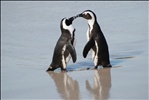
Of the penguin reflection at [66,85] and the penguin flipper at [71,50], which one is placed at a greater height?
the penguin flipper at [71,50]

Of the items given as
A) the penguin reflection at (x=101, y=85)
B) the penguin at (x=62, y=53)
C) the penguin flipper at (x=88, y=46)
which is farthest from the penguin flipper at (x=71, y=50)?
the penguin reflection at (x=101, y=85)

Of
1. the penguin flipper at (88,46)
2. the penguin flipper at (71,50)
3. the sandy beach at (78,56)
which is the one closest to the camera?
the sandy beach at (78,56)

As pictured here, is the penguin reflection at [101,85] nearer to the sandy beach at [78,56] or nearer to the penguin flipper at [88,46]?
the sandy beach at [78,56]

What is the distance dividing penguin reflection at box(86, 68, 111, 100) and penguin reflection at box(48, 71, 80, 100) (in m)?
0.16

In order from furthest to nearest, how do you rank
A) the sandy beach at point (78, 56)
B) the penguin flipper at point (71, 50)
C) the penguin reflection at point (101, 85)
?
Result: the penguin flipper at point (71, 50) < the sandy beach at point (78, 56) < the penguin reflection at point (101, 85)

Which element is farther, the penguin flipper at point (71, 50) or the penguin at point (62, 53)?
the penguin at point (62, 53)

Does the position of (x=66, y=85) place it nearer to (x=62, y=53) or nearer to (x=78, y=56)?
(x=62, y=53)

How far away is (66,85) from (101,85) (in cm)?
43

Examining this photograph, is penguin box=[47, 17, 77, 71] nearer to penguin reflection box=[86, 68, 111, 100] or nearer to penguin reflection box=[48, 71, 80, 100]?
penguin reflection box=[48, 71, 80, 100]

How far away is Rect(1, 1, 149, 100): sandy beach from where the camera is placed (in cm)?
502

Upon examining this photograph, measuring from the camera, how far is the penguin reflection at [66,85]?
482cm

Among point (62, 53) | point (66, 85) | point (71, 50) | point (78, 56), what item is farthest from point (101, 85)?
point (78, 56)

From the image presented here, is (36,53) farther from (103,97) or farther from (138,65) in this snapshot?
(103,97)

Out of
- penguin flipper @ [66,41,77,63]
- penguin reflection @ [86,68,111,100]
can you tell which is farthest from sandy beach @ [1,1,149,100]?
penguin flipper @ [66,41,77,63]
